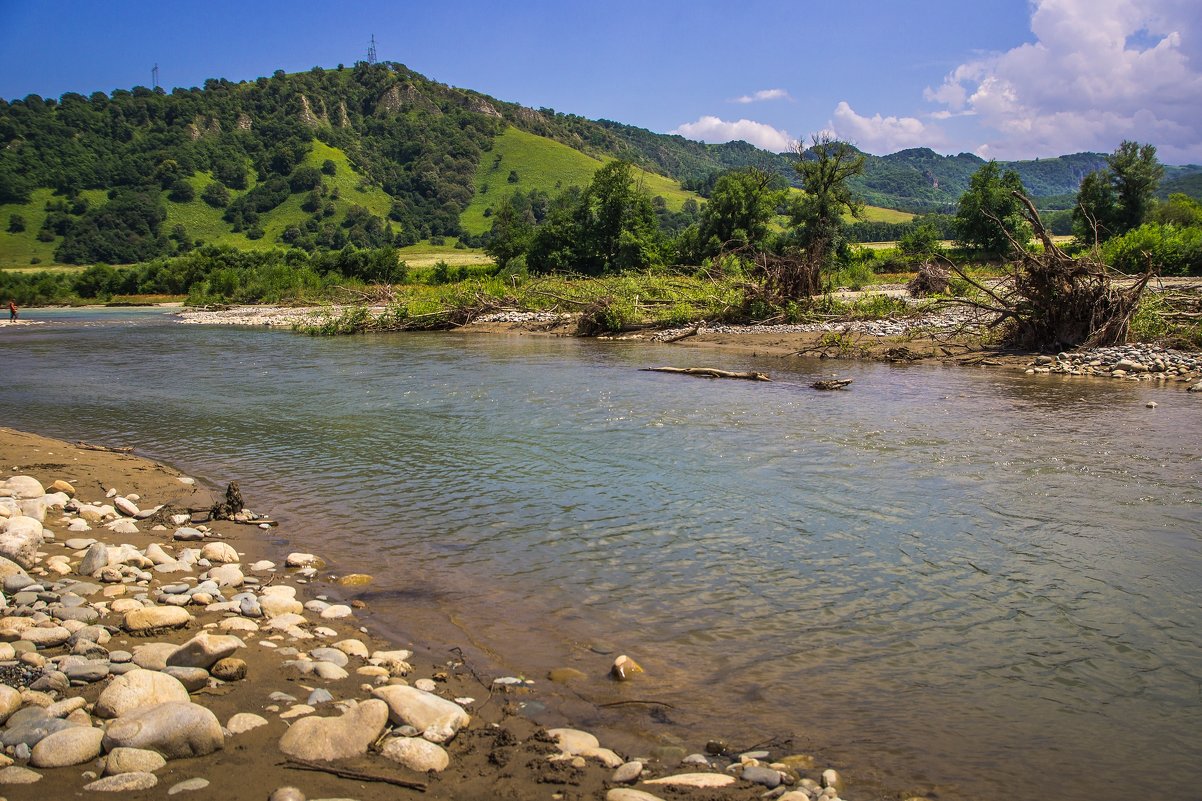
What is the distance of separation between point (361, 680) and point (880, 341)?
24146mm

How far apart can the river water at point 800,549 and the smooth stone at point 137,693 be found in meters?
1.85

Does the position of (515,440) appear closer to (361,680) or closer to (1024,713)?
(361,680)

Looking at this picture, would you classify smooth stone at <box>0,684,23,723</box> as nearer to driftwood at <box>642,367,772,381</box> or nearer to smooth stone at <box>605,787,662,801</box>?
smooth stone at <box>605,787,662,801</box>

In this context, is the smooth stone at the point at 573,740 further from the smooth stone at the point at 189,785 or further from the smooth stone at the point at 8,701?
the smooth stone at the point at 8,701

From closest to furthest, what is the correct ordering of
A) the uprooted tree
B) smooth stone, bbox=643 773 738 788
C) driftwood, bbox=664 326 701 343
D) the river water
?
1. smooth stone, bbox=643 773 738 788
2. the river water
3. the uprooted tree
4. driftwood, bbox=664 326 701 343

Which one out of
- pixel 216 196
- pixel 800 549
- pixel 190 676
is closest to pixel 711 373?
pixel 800 549

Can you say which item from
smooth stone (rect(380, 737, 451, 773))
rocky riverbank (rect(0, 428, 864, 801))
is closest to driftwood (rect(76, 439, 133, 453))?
rocky riverbank (rect(0, 428, 864, 801))

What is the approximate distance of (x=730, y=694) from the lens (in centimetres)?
554

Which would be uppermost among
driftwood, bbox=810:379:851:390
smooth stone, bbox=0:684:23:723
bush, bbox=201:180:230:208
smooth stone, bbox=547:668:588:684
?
bush, bbox=201:180:230:208

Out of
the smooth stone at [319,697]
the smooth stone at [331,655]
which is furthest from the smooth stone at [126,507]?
the smooth stone at [319,697]

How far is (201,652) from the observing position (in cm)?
530

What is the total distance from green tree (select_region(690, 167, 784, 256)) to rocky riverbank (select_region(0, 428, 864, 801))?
165 feet

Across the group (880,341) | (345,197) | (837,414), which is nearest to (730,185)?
(880,341)

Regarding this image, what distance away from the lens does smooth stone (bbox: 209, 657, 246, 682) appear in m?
5.24
